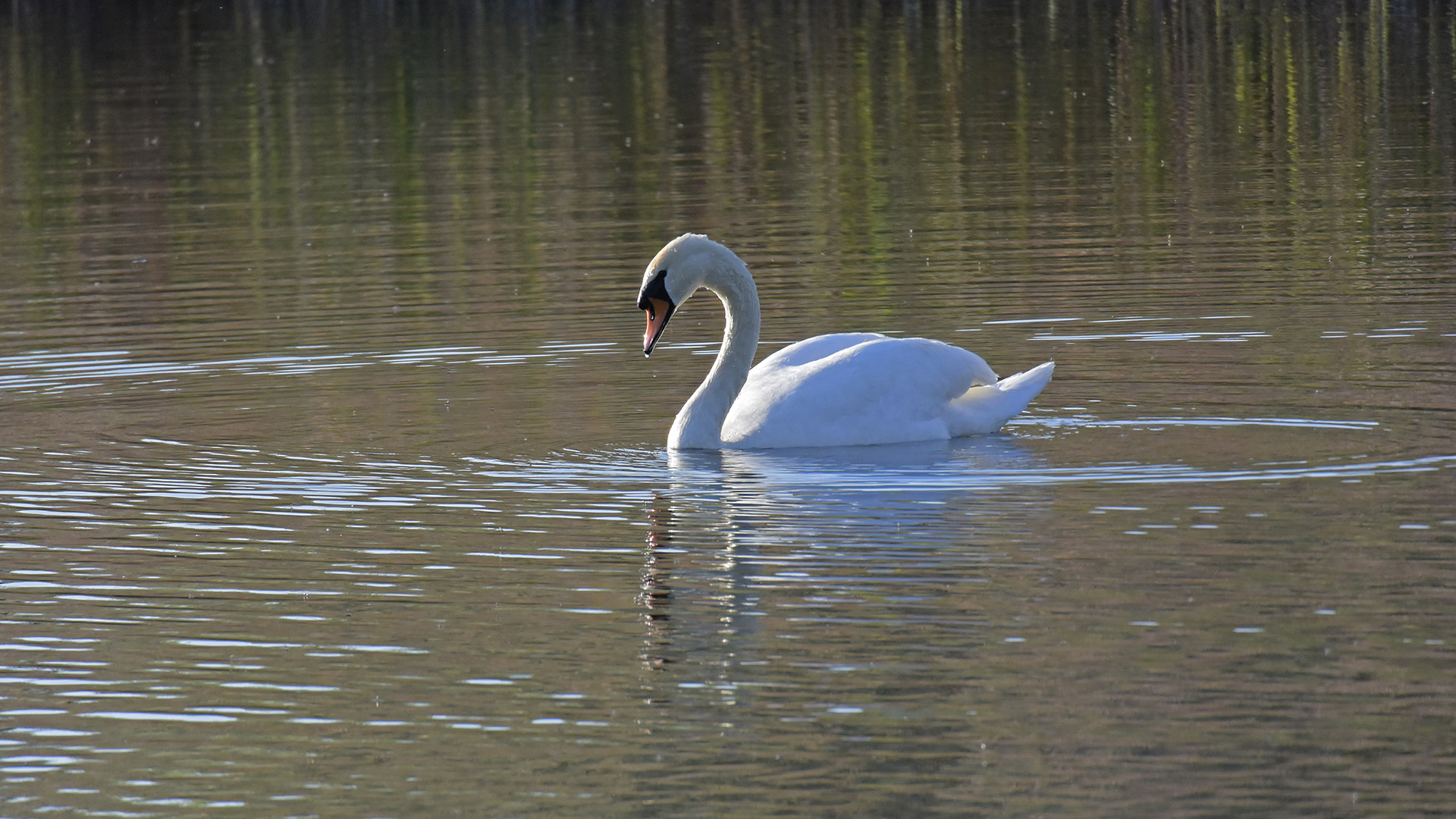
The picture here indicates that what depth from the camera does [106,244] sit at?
21703mm

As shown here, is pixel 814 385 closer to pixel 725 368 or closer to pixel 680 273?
pixel 725 368

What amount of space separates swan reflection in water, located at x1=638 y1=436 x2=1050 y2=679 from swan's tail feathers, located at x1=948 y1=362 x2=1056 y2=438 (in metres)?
0.08

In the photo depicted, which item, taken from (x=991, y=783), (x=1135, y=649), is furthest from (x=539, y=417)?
(x=991, y=783)

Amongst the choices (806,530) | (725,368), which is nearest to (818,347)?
(725,368)

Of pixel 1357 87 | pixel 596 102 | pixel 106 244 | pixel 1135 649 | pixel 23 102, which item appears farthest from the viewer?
pixel 23 102

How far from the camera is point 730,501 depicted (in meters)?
10.6

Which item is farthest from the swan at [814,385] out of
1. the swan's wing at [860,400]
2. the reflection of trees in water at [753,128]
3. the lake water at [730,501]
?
the reflection of trees in water at [753,128]

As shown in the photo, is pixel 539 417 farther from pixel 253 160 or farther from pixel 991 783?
pixel 253 160

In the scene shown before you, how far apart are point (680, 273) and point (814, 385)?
1016 millimetres

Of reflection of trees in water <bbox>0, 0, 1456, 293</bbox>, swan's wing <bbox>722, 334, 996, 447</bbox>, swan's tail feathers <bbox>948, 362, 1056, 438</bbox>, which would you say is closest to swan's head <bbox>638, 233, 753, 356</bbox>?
swan's wing <bbox>722, 334, 996, 447</bbox>

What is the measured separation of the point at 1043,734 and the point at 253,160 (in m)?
24.0

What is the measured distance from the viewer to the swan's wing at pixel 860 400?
11688mm

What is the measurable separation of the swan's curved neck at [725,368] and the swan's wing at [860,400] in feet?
0.50

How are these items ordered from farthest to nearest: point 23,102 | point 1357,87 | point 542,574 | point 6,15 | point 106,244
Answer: point 6,15, point 23,102, point 1357,87, point 106,244, point 542,574
